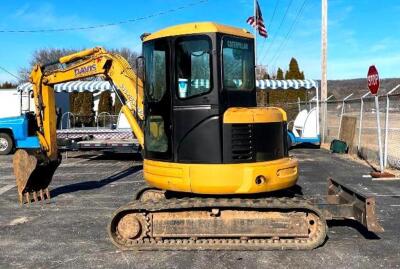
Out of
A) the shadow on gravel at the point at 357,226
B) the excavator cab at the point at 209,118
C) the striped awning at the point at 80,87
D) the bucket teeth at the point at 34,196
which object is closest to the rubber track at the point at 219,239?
the excavator cab at the point at 209,118

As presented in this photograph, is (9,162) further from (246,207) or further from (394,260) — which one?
(394,260)

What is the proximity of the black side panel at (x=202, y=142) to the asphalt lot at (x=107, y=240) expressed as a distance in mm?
1167

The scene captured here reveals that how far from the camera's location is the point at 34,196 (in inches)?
354

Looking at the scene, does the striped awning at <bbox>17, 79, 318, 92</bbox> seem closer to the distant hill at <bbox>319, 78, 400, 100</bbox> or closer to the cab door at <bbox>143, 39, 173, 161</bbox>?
the cab door at <bbox>143, 39, 173, 161</bbox>

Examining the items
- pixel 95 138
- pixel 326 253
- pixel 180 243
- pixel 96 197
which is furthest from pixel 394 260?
pixel 95 138

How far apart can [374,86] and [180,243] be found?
23.5 feet

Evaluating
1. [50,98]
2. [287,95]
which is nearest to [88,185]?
[50,98]

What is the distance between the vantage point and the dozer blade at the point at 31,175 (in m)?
8.59

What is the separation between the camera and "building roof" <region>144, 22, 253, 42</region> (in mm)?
5797

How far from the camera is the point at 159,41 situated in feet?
19.7

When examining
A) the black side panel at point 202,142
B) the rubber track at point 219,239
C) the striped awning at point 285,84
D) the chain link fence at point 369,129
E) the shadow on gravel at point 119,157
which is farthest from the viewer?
the striped awning at point 285,84

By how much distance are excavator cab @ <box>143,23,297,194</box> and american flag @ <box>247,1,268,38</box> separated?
2112cm

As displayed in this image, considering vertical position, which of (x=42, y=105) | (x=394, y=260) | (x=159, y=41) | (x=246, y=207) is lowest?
(x=394, y=260)

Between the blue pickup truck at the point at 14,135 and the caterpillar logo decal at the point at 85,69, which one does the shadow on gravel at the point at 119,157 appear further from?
the caterpillar logo decal at the point at 85,69
